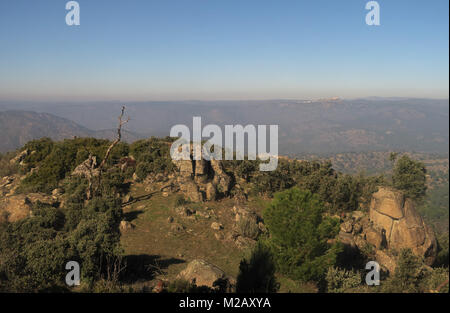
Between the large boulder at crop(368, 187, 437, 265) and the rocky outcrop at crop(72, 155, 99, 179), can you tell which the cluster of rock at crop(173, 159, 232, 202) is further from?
the large boulder at crop(368, 187, 437, 265)

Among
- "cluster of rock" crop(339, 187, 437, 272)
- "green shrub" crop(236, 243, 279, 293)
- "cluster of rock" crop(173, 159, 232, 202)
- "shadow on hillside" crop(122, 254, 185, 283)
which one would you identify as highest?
"cluster of rock" crop(173, 159, 232, 202)

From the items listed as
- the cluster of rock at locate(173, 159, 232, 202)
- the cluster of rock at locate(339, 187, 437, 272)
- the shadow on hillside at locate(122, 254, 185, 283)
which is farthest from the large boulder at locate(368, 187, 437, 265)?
the shadow on hillside at locate(122, 254, 185, 283)

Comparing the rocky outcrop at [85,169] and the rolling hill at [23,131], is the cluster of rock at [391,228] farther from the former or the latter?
the rolling hill at [23,131]

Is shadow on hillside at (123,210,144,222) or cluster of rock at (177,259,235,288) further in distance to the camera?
shadow on hillside at (123,210,144,222)

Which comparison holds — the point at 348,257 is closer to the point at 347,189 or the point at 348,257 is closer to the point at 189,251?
the point at 347,189

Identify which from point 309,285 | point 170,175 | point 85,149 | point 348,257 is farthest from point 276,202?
point 85,149

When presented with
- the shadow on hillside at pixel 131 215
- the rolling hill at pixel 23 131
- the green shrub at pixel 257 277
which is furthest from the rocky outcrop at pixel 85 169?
the rolling hill at pixel 23 131

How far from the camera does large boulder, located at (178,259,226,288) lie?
8.44 metres

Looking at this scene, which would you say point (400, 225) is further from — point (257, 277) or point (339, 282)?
point (257, 277)

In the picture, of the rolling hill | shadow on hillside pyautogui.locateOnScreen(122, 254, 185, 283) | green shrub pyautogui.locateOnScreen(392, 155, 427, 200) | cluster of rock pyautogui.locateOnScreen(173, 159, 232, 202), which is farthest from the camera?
the rolling hill

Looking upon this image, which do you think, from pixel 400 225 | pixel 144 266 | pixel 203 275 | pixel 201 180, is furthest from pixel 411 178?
pixel 144 266

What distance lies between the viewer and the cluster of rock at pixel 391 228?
1747 cm

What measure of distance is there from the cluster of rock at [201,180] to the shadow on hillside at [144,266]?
6.26 m

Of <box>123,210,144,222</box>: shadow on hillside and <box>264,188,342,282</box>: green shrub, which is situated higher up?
<box>264,188,342,282</box>: green shrub
